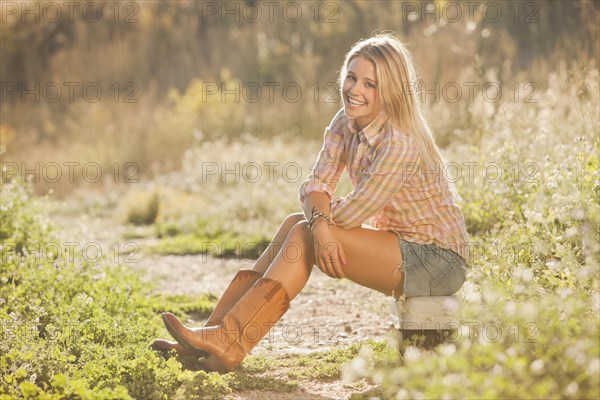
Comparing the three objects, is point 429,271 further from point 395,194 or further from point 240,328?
point 240,328

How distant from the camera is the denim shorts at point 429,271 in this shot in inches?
149

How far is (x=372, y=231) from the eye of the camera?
3.85m

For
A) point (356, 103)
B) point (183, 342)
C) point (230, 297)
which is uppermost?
Result: point (356, 103)

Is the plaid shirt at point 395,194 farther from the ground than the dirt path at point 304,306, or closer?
farther from the ground

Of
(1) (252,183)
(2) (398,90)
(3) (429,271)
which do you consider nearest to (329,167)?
(2) (398,90)

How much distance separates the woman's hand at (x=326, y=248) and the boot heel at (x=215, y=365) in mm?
647

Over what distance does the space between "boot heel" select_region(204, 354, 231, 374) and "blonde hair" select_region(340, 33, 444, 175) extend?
1.34 meters

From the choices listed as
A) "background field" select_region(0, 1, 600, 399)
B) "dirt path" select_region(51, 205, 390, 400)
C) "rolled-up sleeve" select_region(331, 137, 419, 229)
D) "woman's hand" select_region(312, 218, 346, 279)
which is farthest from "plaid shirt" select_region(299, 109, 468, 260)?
"dirt path" select_region(51, 205, 390, 400)

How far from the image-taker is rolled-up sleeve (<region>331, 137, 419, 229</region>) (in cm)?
375

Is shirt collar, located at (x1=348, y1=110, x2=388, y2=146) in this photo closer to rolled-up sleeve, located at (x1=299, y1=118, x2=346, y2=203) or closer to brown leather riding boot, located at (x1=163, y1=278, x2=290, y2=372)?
rolled-up sleeve, located at (x1=299, y1=118, x2=346, y2=203)

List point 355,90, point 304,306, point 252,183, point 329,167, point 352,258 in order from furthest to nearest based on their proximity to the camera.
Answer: point 252,183 → point 304,306 → point 329,167 → point 355,90 → point 352,258

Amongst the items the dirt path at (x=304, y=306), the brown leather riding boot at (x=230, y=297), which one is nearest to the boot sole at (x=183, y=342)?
the brown leather riding boot at (x=230, y=297)

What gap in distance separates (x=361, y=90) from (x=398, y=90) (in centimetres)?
18

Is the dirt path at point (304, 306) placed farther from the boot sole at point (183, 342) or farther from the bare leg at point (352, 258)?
the bare leg at point (352, 258)
